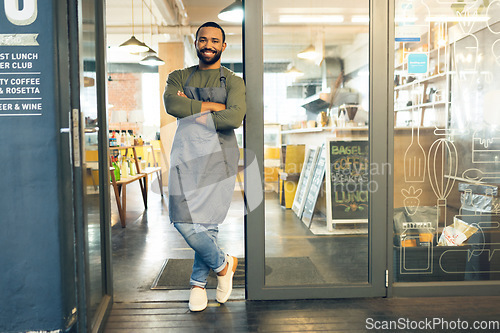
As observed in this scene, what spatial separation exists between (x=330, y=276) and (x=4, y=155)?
209 centimetres

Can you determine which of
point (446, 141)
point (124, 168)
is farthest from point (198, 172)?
point (124, 168)

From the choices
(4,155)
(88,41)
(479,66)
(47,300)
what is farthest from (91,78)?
(479,66)

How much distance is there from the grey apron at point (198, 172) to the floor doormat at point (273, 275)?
1.80 ft

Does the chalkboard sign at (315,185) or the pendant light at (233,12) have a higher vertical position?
the pendant light at (233,12)

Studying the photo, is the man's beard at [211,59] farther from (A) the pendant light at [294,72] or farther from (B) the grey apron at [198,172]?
(A) the pendant light at [294,72]

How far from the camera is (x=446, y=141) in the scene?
2684 mm

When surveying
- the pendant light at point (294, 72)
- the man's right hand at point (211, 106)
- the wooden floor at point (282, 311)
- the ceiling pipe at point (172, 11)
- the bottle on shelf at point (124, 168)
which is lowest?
the wooden floor at point (282, 311)

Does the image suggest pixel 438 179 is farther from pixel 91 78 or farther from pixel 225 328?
pixel 91 78

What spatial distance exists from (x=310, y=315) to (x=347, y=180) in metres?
1.01

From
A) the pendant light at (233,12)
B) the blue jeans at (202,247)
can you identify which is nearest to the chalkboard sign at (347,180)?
the blue jeans at (202,247)

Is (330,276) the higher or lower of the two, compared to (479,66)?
lower

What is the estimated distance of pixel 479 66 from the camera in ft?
8.77

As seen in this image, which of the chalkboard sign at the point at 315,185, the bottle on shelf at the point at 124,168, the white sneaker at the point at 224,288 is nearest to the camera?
the white sneaker at the point at 224,288

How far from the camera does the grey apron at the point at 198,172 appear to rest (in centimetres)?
244
